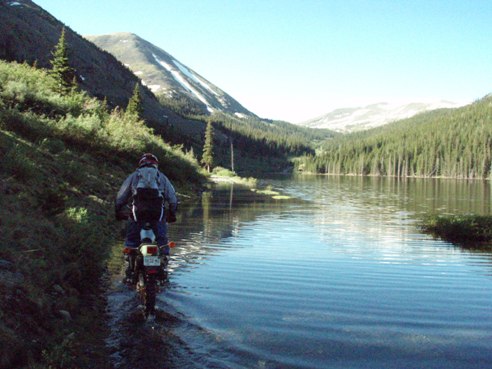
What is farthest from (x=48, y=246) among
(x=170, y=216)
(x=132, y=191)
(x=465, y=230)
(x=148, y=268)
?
(x=465, y=230)

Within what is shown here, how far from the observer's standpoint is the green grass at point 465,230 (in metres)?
20.5

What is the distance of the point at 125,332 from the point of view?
668cm

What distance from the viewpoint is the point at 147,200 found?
7473 mm

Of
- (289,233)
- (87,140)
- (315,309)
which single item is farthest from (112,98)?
(315,309)

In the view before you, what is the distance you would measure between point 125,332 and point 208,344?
1.32m

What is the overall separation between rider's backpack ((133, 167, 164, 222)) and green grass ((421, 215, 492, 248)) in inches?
661

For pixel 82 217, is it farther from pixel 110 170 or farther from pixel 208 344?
pixel 110 170

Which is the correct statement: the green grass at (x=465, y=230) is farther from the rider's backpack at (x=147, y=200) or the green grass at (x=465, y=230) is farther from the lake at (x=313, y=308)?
the rider's backpack at (x=147, y=200)

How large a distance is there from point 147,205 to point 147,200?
0.29 ft

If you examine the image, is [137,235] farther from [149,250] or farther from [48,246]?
[48,246]

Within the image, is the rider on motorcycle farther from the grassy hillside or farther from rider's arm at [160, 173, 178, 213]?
the grassy hillside


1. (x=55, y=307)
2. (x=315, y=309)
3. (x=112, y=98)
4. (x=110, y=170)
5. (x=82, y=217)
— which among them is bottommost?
(x=315, y=309)

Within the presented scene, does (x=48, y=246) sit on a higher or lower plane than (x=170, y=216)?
lower

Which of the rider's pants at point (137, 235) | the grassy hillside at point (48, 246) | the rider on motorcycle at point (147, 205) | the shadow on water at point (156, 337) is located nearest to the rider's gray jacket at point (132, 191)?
the rider on motorcycle at point (147, 205)
